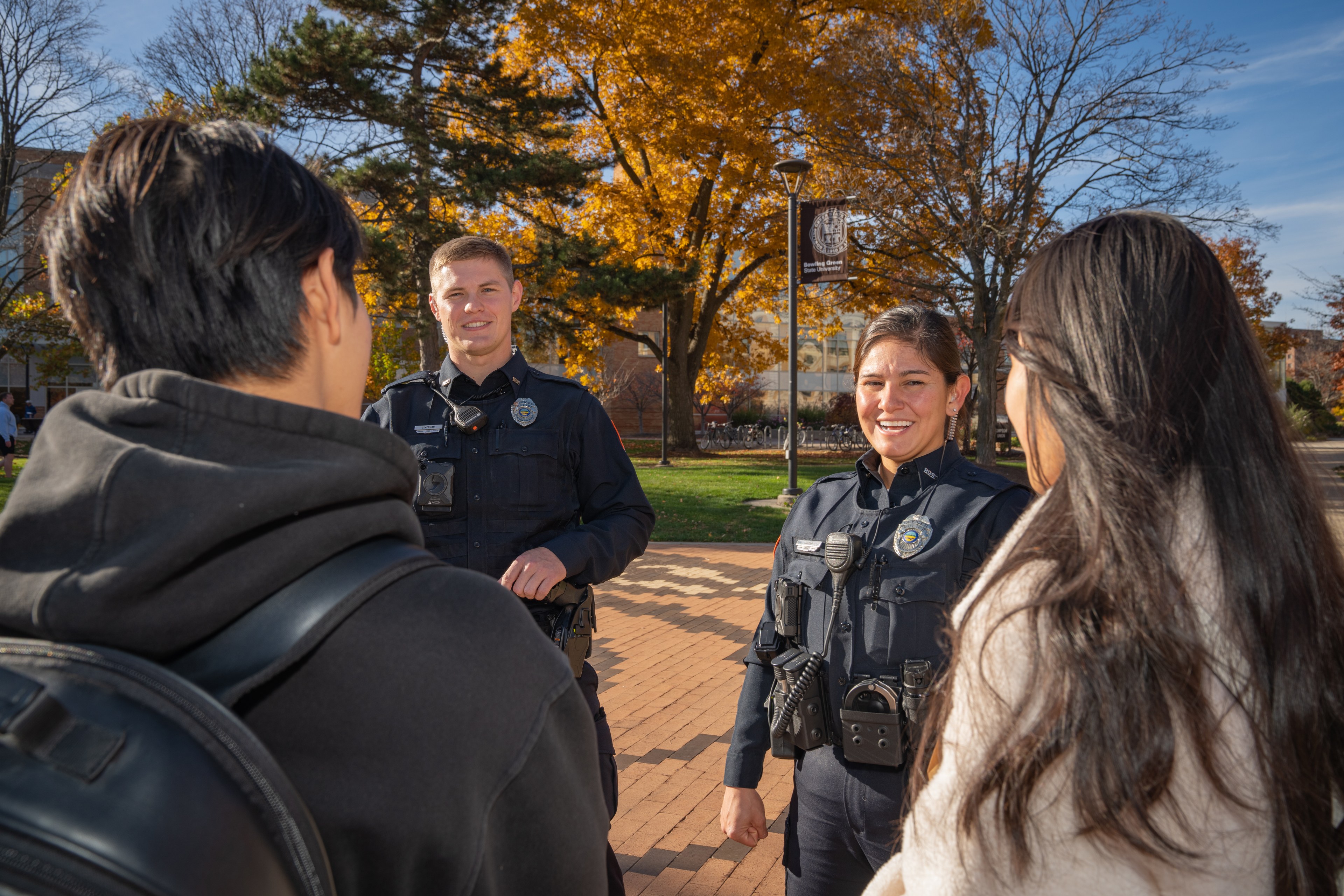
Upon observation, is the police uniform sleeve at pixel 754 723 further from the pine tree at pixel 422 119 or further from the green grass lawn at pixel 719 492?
the pine tree at pixel 422 119

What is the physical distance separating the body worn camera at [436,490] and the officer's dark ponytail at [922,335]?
4.62 feet

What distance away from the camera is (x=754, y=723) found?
2436 millimetres

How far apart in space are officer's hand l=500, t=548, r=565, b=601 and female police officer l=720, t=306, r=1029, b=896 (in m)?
0.67

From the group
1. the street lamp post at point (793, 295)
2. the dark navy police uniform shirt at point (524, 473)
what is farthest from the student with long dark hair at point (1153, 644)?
the street lamp post at point (793, 295)

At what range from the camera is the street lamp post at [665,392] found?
23297 mm

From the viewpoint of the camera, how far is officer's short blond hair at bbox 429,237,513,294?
10.5 ft

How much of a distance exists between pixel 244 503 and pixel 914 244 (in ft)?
65.9

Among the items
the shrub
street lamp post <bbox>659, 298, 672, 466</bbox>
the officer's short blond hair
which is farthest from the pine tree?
the shrub

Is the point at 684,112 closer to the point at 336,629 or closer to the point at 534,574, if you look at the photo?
the point at 534,574

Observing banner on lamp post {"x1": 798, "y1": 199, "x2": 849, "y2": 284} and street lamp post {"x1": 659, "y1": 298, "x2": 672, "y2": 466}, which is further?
street lamp post {"x1": 659, "y1": 298, "x2": 672, "y2": 466}

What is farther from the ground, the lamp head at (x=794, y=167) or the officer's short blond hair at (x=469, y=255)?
the lamp head at (x=794, y=167)

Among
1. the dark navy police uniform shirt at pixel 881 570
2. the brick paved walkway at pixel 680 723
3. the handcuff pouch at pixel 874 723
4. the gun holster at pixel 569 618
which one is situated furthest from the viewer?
the brick paved walkway at pixel 680 723

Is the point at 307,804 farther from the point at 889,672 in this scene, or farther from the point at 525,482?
the point at 525,482

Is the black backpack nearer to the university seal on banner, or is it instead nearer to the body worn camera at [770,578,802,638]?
the body worn camera at [770,578,802,638]
